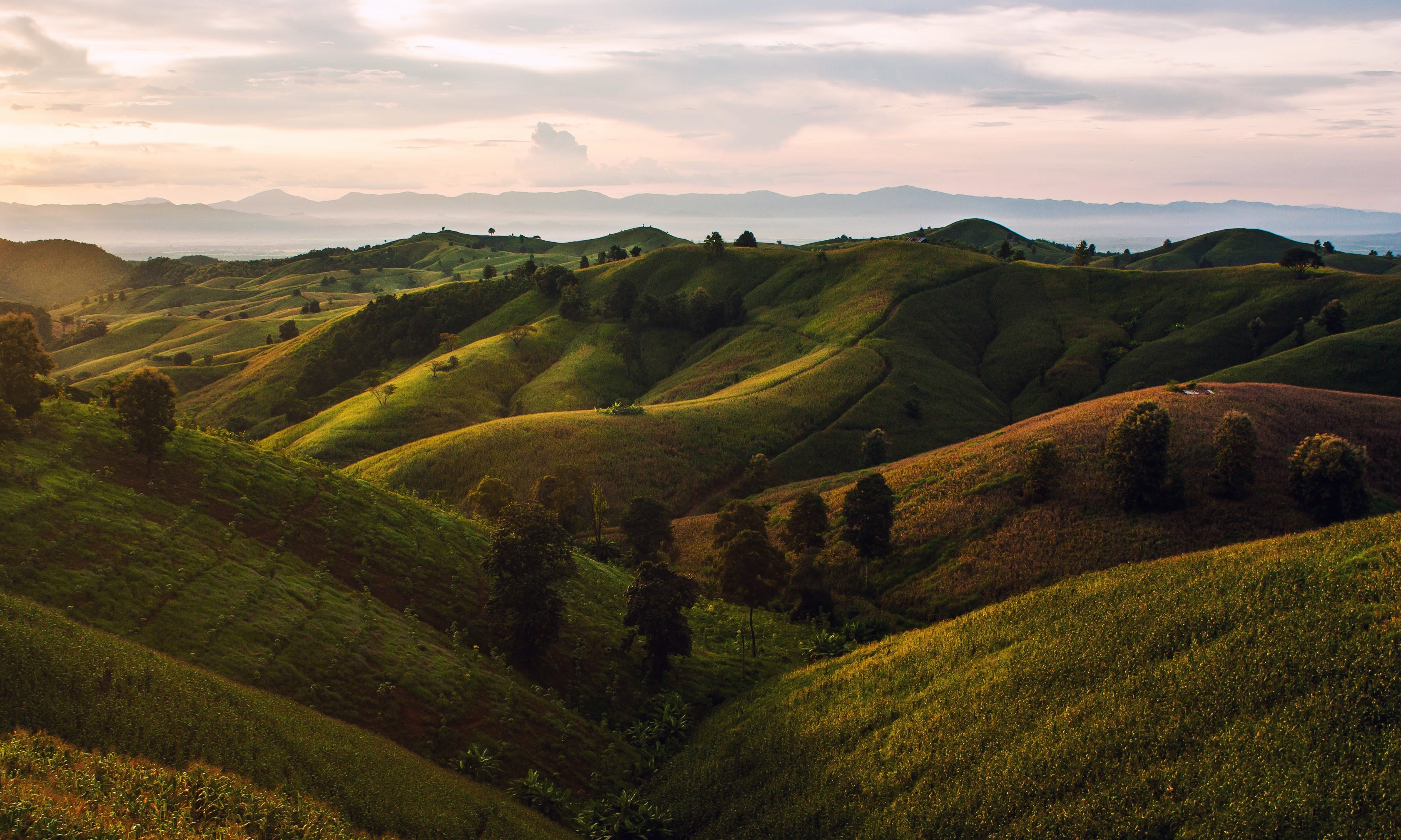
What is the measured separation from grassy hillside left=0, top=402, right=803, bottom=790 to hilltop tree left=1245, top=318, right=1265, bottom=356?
362ft

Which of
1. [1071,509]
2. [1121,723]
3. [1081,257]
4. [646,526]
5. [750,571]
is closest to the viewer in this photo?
[1121,723]

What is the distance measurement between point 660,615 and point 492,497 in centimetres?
2816

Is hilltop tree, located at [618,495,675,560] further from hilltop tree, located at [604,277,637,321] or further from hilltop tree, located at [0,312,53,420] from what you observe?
hilltop tree, located at [604,277,637,321]

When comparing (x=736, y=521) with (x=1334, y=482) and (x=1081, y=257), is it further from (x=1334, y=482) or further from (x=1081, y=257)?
(x=1081, y=257)

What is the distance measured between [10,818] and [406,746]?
14.2m

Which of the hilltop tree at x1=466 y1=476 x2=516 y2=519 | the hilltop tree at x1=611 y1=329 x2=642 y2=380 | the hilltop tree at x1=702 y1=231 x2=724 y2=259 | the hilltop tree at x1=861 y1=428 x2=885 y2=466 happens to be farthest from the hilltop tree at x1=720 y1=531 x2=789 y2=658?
the hilltop tree at x1=702 y1=231 x2=724 y2=259

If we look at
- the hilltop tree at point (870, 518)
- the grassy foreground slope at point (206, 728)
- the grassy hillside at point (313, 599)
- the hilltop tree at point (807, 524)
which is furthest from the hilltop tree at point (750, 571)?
the grassy foreground slope at point (206, 728)

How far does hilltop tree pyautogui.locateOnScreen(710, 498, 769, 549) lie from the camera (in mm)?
Answer: 47531

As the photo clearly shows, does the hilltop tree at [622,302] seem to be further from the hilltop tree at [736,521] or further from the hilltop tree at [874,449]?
the hilltop tree at [736,521]

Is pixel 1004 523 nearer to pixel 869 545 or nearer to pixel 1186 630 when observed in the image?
pixel 869 545

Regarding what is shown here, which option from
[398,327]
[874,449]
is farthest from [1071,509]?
[398,327]

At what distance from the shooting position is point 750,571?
130ft

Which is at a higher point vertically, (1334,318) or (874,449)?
(1334,318)

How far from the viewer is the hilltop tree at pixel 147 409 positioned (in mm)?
33875
